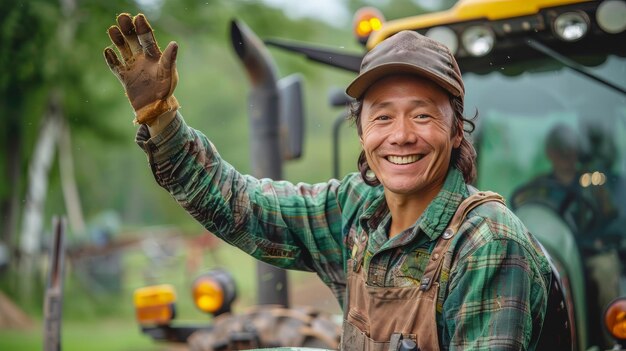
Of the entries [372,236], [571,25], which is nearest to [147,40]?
[372,236]

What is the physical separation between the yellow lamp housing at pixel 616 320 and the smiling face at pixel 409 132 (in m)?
1.36

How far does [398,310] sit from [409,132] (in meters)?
0.41

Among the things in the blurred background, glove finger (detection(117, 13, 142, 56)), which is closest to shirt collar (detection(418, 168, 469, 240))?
glove finger (detection(117, 13, 142, 56))

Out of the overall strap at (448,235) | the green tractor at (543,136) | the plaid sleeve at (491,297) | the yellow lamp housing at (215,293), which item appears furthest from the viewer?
the yellow lamp housing at (215,293)

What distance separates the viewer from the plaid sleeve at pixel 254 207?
237cm

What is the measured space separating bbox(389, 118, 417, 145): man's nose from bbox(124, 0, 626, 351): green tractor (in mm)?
1517

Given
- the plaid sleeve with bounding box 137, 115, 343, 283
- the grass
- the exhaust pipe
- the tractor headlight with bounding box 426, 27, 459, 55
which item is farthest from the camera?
the grass

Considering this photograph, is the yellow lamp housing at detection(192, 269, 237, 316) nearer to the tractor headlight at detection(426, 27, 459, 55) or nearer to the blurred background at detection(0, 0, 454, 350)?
the tractor headlight at detection(426, 27, 459, 55)

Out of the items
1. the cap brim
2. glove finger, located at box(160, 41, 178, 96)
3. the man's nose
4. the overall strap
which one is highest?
glove finger, located at box(160, 41, 178, 96)

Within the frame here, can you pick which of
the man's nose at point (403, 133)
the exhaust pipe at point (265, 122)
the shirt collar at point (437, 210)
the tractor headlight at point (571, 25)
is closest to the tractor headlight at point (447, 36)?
the tractor headlight at point (571, 25)

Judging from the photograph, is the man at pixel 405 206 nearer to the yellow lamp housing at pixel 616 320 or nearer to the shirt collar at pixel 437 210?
the shirt collar at pixel 437 210

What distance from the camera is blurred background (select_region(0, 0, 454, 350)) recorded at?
904 cm

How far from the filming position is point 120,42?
7.18 feet

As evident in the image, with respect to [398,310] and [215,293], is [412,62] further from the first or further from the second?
[215,293]
